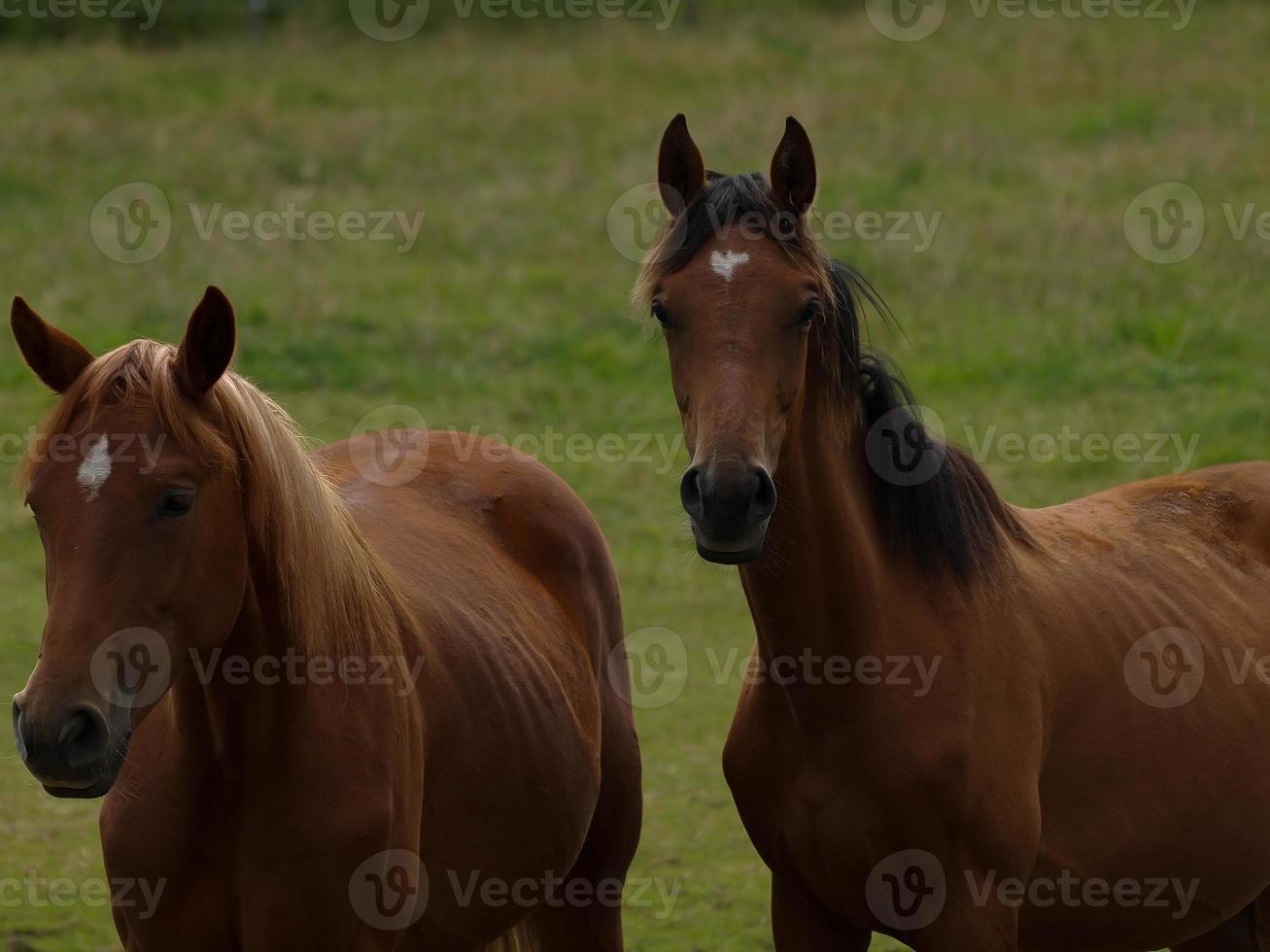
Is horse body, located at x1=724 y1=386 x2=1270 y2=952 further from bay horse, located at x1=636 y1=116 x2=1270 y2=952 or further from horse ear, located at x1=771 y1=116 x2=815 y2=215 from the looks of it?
horse ear, located at x1=771 y1=116 x2=815 y2=215

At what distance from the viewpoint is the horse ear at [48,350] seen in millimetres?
3307

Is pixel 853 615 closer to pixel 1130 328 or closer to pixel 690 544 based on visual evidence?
pixel 690 544

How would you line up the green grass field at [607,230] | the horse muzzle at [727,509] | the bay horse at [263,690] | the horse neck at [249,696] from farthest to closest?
the green grass field at [607,230] → the horse neck at [249,696] → the horse muzzle at [727,509] → the bay horse at [263,690]

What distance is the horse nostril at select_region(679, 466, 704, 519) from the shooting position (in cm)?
340

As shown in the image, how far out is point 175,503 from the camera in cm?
314

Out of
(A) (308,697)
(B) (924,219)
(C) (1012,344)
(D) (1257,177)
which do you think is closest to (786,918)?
(A) (308,697)

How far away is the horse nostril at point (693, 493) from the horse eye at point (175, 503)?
1035 millimetres

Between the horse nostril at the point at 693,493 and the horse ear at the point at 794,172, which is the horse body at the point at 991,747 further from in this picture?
the horse ear at the point at 794,172

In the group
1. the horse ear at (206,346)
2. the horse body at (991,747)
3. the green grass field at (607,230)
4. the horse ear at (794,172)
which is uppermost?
the green grass field at (607,230)

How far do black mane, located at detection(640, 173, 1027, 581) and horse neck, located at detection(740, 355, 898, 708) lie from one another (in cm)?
9

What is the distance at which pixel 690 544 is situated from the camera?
370 centimetres

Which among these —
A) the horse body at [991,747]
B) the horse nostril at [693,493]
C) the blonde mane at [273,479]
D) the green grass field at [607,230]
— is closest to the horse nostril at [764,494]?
the horse nostril at [693,493]

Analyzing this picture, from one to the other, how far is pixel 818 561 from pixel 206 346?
156cm

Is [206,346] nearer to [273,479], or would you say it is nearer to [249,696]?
[273,479]
